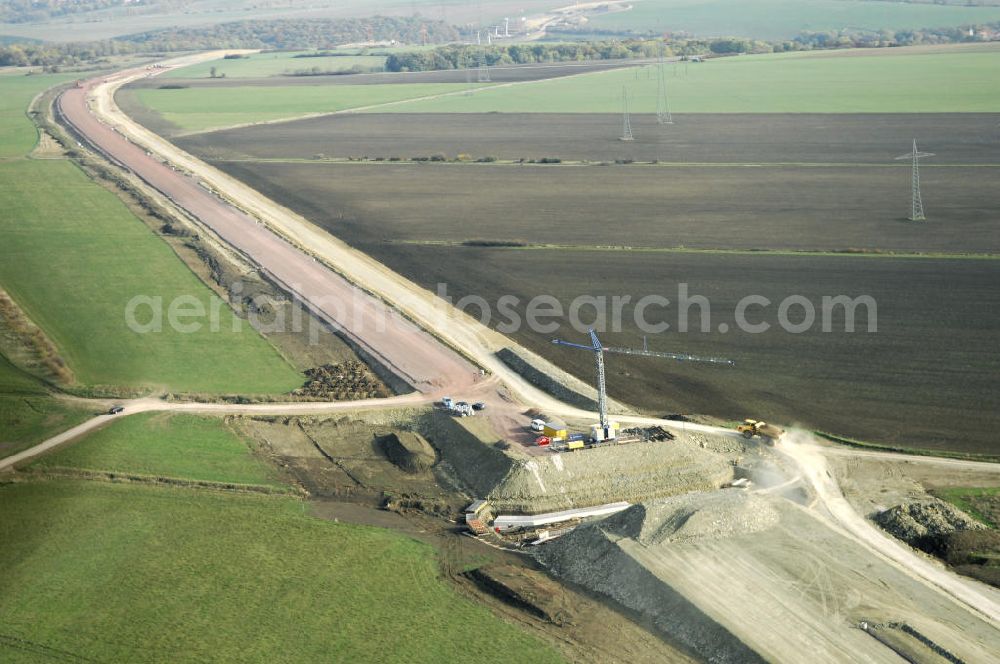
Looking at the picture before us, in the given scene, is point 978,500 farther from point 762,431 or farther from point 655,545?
point 655,545

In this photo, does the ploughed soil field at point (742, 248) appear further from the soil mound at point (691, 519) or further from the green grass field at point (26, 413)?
the green grass field at point (26, 413)

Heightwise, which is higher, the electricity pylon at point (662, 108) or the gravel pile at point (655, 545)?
the electricity pylon at point (662, 108)

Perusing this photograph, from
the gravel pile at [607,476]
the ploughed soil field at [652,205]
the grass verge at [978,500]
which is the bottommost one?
the grass verge at [978,500]

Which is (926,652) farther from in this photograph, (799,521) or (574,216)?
(574,216)

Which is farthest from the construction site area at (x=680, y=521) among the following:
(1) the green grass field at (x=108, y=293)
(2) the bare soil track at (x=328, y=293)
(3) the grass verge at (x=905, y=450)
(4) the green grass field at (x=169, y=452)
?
(1) the green grass field at (x=108, y=293)

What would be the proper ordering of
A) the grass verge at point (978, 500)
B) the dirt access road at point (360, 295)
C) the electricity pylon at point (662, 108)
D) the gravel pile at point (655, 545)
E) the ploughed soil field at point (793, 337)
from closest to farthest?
the gravel pile at point (655, 545), the grass verge at point (978, 500), the ploughed soil field at point (793, 337), the dirt access road at point (360, 295), the electricity pylon at point (662, 108)

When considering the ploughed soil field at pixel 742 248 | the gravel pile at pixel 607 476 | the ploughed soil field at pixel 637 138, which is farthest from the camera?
the ploughed soil field at pixel 637 138

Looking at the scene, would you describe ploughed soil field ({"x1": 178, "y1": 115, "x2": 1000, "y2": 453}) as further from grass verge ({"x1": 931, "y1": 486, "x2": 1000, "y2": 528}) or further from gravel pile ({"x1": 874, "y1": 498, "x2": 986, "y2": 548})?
gravel pile ({"x1": 874, "y1": 498, "x2": 986, "y2": 548})

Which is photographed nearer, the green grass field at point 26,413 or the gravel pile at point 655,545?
the gravel pile at point 655,545
